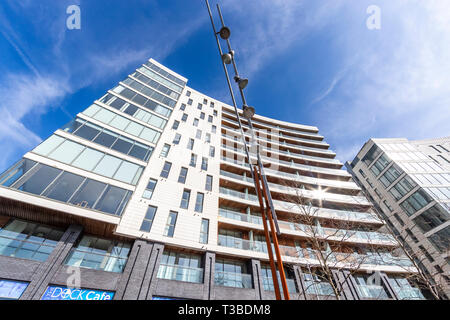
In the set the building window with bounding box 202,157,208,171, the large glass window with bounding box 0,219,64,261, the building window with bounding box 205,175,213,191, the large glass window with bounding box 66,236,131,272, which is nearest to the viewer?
the large glass window with bounding box 0,219,64,261

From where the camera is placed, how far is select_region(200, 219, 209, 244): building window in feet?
51.4

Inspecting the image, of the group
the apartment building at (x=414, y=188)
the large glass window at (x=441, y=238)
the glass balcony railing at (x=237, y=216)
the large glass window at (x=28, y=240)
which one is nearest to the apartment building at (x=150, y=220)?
the large glass window at (x=28, y=240)

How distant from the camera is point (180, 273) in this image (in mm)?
13375

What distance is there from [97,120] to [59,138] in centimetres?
361

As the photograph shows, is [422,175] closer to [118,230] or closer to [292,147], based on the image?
[292,147]

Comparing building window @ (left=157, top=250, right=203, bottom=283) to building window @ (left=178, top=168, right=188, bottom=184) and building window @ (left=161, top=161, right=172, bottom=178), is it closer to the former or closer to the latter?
building window @ (left=178, top=168, right=188, bottom=184)

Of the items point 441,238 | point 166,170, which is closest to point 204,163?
point 166,170

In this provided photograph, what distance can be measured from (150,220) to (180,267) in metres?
4.33

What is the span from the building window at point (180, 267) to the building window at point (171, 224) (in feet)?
4.37

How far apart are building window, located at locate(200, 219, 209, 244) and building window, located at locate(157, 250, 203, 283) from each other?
1.27 m

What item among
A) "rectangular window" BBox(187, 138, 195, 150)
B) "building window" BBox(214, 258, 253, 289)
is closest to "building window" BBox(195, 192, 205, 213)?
"building window" BBox(214, 258, 253, 289)

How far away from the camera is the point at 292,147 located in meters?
34.1

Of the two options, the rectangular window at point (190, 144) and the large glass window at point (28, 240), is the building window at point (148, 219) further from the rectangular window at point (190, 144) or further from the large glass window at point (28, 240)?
the rectangular window at point (190, 144)

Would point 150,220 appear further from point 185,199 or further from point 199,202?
point 199,202
